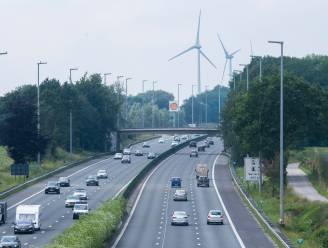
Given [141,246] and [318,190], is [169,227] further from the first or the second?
[318,190]

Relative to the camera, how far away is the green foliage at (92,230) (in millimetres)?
60166

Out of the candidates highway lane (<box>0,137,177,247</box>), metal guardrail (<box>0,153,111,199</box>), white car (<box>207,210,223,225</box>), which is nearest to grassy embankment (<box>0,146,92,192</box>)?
metal guardrail (<box>0,153,111,199</box>)

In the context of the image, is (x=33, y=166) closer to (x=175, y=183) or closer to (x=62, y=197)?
(x=175, y=183)

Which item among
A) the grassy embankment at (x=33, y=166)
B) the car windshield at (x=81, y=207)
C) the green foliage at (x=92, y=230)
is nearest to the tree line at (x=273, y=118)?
the car windshield at (x=81, y=207)

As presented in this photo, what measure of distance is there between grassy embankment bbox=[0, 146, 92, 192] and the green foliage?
4669 cm

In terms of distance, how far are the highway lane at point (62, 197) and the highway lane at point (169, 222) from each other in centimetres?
501

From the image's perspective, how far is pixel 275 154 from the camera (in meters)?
123

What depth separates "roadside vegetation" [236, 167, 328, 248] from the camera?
80.9 metres

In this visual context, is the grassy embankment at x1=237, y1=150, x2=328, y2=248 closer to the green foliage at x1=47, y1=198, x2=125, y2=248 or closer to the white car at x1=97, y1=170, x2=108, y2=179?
the green foliage at x1=47, y1=198, x2=125, y2=248

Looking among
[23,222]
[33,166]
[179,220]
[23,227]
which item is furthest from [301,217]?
[33,166]

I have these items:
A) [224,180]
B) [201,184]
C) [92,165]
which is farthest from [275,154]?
[92,165]

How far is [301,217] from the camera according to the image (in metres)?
95.8

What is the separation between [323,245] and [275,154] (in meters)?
50.4

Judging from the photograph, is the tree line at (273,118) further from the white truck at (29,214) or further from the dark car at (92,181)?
the white truck at (29,214)
